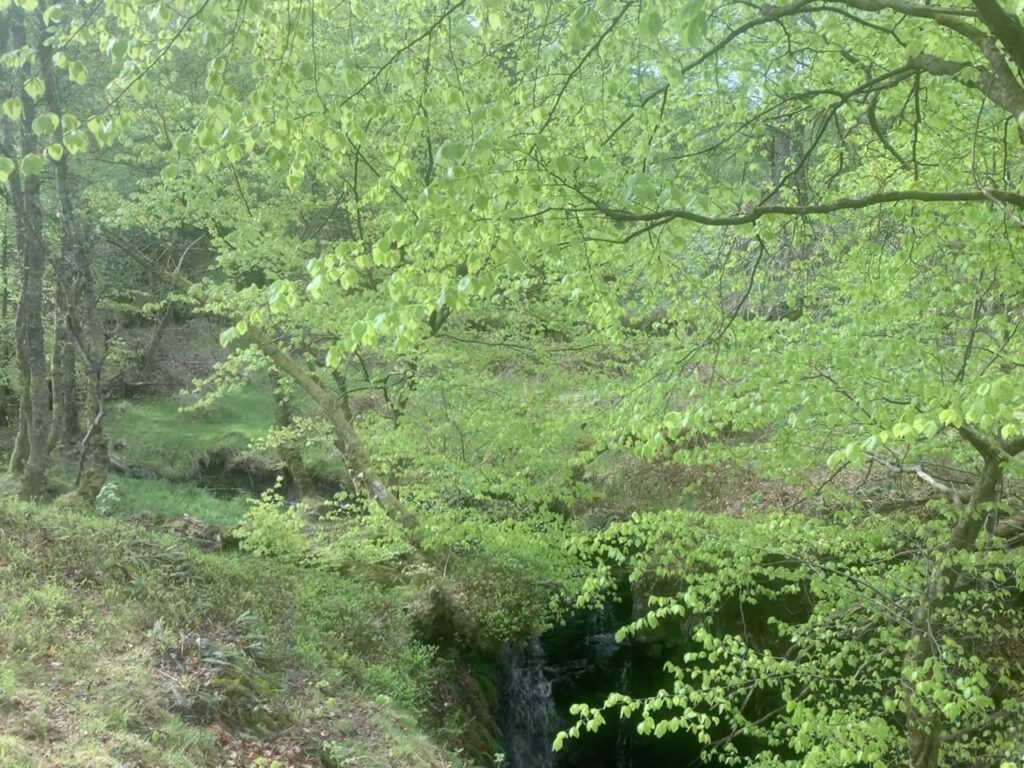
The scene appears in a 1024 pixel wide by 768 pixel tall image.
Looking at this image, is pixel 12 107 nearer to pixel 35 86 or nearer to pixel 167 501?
pixel 35 86

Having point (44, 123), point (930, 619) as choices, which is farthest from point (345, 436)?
point (930, 619)

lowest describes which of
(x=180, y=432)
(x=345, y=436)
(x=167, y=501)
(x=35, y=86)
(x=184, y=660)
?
(x=184, y=660)

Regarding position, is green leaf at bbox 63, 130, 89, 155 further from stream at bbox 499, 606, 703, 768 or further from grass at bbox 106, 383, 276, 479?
grass at bbox 106, 383, 276, 479

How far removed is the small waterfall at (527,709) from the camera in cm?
1116

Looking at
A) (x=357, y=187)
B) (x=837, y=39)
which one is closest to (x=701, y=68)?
(x=837, y=39)

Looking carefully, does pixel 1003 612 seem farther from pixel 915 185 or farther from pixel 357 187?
pixel 357 187

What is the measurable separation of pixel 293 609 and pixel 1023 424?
27.3 feet

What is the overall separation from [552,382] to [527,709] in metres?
5.37

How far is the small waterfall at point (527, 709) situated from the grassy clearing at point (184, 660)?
2.01 meters

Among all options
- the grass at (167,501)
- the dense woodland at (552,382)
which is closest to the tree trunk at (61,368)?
the dense woodland at (552,382)

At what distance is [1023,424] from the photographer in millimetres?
3969

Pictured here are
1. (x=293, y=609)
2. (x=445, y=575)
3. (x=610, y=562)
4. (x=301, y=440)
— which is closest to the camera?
(x=293, y=609)

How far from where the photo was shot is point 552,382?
422 inches

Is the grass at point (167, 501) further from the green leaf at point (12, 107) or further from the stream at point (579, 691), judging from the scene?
the green leaf at point (12, 107)
